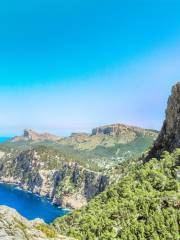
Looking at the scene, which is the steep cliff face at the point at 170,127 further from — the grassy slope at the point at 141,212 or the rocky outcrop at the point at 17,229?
the rocky outcrop at the point at 17,229

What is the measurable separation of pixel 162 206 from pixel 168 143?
5225 centimetres

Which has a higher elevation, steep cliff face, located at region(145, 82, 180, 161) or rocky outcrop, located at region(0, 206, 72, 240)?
steep cliff face, located at region(145, 82, 180, 161)

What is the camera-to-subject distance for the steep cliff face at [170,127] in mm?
132375

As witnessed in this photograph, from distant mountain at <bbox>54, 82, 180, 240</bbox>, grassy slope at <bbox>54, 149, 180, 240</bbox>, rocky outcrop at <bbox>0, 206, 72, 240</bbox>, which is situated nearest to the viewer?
rocky outcrop at <bbox>0, 206, 72, 240</bbox>

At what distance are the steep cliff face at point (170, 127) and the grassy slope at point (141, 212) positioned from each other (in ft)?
73.3

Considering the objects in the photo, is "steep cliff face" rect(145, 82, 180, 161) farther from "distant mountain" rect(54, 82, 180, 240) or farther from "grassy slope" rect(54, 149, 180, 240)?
"grassy slope" rect(54, 149, 180, 240)

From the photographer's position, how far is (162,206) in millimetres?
84438

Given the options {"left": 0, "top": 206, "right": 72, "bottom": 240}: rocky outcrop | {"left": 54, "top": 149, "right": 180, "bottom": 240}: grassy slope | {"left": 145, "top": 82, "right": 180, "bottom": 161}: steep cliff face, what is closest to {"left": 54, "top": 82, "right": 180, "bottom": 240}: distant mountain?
{"left": 54, "top": 149, "right": 180, "bottom": 240}: grassy slope

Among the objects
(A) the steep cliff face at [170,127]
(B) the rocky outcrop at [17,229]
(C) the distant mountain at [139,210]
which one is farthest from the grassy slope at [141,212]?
(B) the rocky outcrop at [17,229]

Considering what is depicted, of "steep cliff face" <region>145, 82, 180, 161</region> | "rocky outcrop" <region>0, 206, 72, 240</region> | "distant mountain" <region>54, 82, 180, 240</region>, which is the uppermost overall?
"steep cliff face" <region>145, 82, 180, 161</region>

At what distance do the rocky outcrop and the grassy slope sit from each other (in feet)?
118

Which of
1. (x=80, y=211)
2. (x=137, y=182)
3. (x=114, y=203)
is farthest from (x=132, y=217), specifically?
(x=80, y=211)

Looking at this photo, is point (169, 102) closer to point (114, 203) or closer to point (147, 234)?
point (114, 203)

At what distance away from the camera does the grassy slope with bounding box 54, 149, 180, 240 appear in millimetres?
77688
